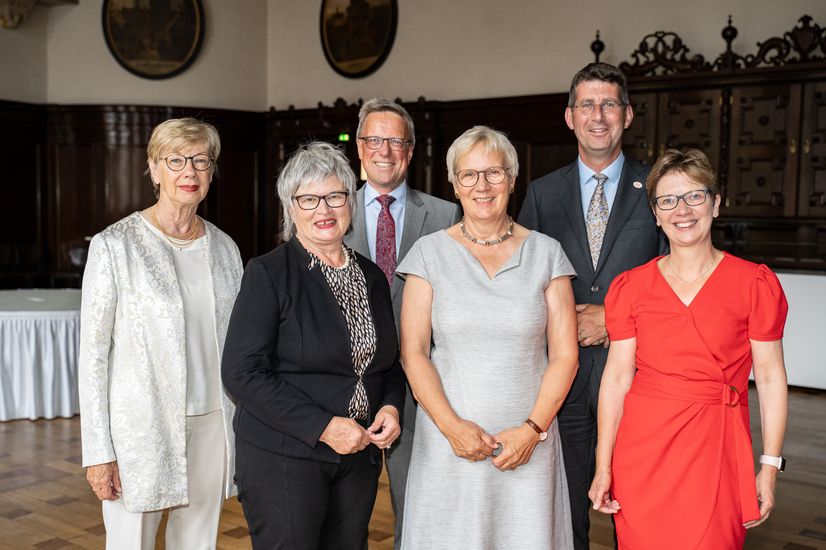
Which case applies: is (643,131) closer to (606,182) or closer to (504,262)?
(606,182)

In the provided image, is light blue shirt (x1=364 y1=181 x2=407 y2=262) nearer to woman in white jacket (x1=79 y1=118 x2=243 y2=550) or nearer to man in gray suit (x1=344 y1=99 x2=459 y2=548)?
man in gray suit (x1=344 y1=99 x2=459 y2=548)

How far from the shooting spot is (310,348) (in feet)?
Result: 7.46

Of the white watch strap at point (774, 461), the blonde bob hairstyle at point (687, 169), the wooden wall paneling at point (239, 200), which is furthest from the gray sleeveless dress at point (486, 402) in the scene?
the wooden wall paneling at point (239, 200)

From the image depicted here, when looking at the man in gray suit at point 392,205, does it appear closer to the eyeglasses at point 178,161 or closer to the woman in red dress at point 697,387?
the eyeglasses at point 178,161

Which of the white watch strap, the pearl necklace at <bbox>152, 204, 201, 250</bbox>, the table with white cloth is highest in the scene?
the pearl necklace at <bbox>152, 204, 201, 250</bbox>

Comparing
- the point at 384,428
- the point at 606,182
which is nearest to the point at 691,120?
the point at 606,182

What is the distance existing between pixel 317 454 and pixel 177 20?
10.6 meters

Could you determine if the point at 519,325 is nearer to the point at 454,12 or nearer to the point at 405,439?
the point at 405,439

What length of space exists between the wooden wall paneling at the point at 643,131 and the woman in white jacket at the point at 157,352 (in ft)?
22.6

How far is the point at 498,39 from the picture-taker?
410 inches

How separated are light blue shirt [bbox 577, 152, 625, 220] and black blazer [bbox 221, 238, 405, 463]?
1.18 metres

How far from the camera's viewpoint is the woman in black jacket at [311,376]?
7.36 ft

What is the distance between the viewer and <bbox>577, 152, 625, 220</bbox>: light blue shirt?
3.07m

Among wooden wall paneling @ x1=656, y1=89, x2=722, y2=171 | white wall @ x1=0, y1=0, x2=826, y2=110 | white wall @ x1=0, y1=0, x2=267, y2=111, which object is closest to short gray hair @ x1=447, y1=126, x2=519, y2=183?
wooden wall paneling @ x1=656, y1=89, x2=722, y2=171
